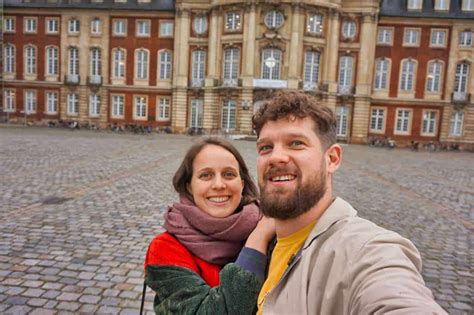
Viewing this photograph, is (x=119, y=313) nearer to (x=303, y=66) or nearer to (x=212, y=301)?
(x=212, y=301)

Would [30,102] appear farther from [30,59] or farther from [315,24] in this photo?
[315,24]

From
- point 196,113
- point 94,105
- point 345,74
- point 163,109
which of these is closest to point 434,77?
point 345,74

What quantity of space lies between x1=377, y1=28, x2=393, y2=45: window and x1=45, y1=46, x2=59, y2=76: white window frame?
31.9m

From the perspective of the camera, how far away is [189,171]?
8.08ft

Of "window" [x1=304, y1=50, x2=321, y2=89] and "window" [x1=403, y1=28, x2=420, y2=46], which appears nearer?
"window" [x1=304, y1=50, x2=321, y2=89]

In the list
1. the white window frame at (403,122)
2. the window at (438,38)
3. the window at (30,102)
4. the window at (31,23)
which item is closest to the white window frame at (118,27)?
the window at (31,23)

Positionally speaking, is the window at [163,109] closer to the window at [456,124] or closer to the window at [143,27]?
the window at [143,27]

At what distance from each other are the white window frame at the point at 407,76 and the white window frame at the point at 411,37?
1475mm

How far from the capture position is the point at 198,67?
130 feet

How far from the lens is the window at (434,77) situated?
38.0 m

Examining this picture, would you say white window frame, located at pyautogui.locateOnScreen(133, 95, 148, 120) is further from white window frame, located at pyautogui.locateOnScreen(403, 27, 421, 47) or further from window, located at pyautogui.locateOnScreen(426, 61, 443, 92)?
window, located at pyautogui.locateOnScreen(426, 61, 443, 92)

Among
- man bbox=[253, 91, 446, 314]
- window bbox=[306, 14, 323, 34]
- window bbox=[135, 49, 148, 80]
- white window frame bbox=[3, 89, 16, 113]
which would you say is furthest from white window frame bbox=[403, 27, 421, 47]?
man bbox=[253, 91, 446, 314]

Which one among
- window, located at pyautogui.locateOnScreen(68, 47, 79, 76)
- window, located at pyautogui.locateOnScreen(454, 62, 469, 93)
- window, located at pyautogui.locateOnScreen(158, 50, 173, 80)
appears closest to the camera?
window, located at pyautogui.locateOnScreen(454, 62, 469, 93)

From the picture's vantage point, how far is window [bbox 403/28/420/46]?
125 feet
